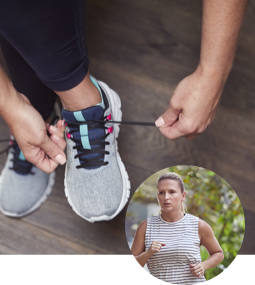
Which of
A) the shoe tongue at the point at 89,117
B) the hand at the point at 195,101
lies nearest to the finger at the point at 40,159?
the shoe tongue at the point at 89,117

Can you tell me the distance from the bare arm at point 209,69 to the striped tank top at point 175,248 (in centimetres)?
21

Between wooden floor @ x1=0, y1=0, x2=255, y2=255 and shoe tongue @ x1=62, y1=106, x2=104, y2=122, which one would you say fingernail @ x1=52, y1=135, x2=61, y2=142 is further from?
wooden floor @ x1=0, y1=0, x2=255, y2=255

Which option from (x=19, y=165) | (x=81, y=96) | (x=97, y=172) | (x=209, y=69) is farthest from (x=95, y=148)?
(x=209, y=69)

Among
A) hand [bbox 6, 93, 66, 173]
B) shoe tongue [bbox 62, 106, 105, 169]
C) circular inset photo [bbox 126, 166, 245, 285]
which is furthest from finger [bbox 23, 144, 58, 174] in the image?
circular inset photo [bbox 126, 166, 245, 285]

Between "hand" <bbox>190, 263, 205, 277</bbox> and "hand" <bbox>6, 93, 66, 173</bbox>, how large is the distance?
425mm

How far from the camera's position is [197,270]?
22.6 inches

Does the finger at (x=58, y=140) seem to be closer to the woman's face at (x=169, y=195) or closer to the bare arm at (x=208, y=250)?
the woman's face at (x=169, y=195)

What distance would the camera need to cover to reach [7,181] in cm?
86

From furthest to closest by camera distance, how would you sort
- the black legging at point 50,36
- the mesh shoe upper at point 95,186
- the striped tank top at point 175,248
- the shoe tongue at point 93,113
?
the mesh shoe upper at point 95,186
the shoe tongue at point 93,113
the striped tank top at point 175,248
the black legging at point 50,36

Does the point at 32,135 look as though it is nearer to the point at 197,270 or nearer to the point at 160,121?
the point at 160,121

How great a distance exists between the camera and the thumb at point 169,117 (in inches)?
22.2

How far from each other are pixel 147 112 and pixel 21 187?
0.50 metres

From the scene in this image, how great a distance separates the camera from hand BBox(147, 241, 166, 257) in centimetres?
56

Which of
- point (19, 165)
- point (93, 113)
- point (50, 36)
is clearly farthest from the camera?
point (19, 165)
